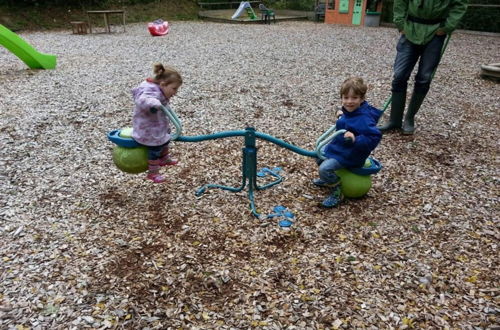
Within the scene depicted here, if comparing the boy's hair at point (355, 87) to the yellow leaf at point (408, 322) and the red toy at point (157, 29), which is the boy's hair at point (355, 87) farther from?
the red toy at point (157, 29)

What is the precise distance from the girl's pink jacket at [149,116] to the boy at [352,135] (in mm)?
1259

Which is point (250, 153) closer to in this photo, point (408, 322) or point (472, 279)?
point (408, 322)

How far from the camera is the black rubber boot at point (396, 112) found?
14.3 feet

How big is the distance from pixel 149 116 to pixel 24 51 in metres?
5.66

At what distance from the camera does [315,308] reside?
2.18 m

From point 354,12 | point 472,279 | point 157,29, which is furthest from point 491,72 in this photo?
point 157,29

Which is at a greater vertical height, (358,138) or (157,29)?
(358,138)

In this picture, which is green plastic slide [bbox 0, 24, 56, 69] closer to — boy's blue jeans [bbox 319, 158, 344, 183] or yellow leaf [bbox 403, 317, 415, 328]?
boy's blue jeans [bbox 319, 158, 344, 183]

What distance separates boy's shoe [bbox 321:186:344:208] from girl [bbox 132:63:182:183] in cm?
134

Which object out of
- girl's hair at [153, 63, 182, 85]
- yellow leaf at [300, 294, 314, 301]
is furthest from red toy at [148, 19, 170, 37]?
yellow leaf at [300, 294, 314, 301]

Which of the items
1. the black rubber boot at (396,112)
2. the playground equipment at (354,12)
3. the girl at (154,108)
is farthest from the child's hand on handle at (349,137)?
the playground equipment at (354,12)

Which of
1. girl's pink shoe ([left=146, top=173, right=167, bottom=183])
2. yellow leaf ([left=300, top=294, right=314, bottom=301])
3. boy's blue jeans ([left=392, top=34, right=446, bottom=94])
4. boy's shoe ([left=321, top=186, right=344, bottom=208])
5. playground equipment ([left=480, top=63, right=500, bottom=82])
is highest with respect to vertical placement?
boy's blue jeans ([left=392, top=34, right=446, bottom=94])

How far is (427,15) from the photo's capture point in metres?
3.83

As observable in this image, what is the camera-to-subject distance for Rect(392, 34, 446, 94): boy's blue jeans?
12.9 feet
